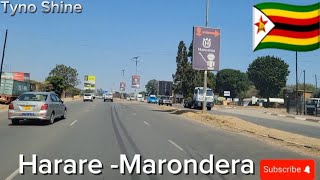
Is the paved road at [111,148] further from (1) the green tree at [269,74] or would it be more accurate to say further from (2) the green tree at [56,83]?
(1) the green tree at [269,74]

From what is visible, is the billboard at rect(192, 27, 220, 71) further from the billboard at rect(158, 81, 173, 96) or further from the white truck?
the billboard at rect(158, 81, 173, 96)

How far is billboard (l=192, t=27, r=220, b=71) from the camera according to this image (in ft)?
116

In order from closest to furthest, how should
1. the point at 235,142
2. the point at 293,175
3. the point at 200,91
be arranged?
the point at 293,175 → the point at 235,142 → the point at 200,91

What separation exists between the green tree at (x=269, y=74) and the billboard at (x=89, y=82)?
4599 centimetres

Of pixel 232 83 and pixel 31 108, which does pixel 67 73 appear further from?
pixel 31 108

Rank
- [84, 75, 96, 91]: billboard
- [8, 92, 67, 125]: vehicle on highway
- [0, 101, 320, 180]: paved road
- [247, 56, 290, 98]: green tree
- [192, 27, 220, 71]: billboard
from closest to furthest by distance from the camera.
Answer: [0, 101, 320, 180]: paved road
[8, 92, 67, 125]: vehicle on highway
[192, 27, 220, 71]: billboard
[84, 75, 96, 91]: billboard
[247, 56, 290, 98]: green tree

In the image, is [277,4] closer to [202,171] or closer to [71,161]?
[202,171]

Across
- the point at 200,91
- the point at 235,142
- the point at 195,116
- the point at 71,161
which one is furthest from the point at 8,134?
the point at 200,91

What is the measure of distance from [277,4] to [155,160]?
192 inches

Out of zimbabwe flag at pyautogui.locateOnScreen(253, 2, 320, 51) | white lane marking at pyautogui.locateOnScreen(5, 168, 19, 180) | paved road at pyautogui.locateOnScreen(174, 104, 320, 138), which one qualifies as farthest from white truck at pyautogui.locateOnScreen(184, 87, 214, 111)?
white lane marking at pyautogui.locateOnScreen(5, 168, 19, 180)

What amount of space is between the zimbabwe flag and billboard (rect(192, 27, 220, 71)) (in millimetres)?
24693

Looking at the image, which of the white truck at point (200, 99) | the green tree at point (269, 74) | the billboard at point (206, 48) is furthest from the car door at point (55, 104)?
the green tree at point (269, 74)

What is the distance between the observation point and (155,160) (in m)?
11.5

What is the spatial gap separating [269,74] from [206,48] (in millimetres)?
94764
